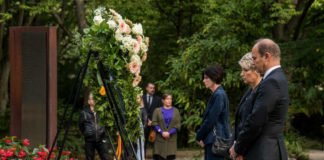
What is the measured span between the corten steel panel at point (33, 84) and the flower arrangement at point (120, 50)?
201 inches

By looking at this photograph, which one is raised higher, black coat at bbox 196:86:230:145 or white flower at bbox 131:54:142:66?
white flower at bbox 131:54:142:66

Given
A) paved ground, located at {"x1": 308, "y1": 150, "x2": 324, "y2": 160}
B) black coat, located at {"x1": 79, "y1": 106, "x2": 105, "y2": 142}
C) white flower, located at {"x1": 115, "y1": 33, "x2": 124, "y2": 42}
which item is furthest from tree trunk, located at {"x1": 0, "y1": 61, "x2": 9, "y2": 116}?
white flower, located at {"x1": 115, "y1": 33, "x2": 124, "y2": 42}

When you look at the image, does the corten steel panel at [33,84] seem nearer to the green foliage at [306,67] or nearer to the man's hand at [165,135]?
the man's hand at [165,135]

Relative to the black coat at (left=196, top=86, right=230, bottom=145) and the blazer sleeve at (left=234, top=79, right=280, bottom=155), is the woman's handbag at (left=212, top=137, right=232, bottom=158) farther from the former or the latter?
the blazer sleeve at (left=234, top=79, right=280, bottom=155)

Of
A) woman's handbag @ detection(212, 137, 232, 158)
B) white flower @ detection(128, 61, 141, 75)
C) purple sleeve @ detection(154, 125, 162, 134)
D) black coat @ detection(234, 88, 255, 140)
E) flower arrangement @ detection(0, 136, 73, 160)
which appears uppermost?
white flower @ detection(128, 61, 141, 75)

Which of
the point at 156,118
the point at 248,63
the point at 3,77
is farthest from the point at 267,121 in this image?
the point at 3,77

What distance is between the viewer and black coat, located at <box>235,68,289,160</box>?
7.10m

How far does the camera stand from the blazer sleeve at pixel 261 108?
7.09m

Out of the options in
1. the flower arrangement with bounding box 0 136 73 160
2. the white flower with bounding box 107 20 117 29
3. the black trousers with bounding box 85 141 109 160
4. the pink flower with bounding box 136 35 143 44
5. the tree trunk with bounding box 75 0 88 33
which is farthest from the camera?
the tree trunk with bounding box 75 0 88 33

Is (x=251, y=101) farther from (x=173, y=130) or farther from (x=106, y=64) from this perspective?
(x=173, y=130)

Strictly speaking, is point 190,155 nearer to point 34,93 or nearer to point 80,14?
point 80,14

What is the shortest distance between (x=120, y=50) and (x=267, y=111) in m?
2.56

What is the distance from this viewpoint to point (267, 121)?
716cm

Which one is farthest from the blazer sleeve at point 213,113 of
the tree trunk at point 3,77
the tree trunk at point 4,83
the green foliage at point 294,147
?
the tree trunk at point 4,83
